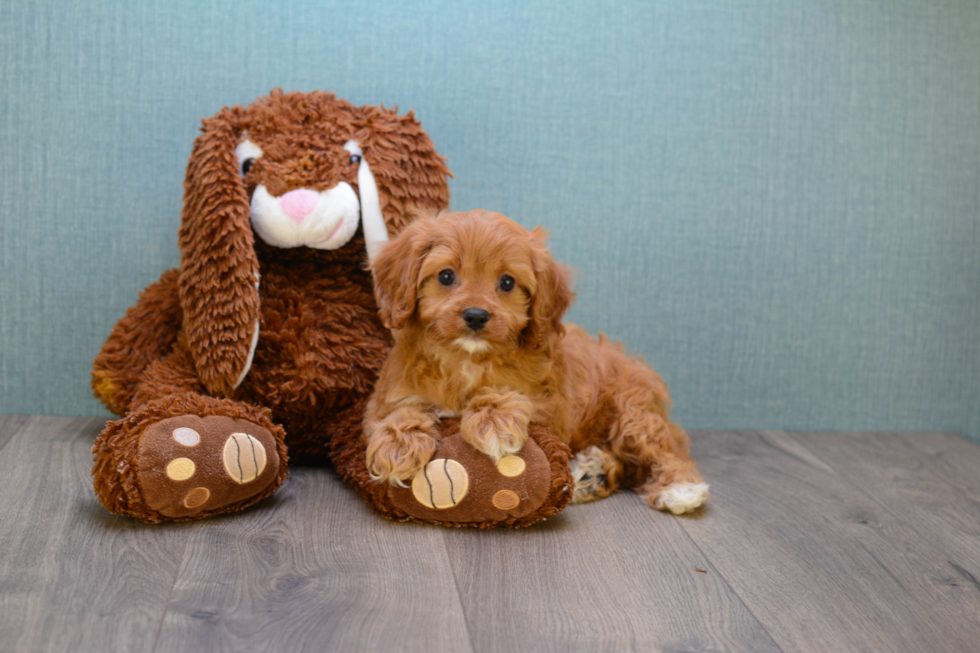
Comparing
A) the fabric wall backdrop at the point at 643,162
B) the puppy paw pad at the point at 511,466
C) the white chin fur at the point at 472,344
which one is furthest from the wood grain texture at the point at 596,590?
the fabric wall backdrop at the point at 643,162

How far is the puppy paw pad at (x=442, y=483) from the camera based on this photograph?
1.70m

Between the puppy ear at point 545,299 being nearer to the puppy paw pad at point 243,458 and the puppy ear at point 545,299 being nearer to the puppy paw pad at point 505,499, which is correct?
the puppy paw pad at point 505,499

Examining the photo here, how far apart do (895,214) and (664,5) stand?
1.02m

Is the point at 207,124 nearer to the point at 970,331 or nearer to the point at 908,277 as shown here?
the point at 908,277

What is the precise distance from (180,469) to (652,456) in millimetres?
1098

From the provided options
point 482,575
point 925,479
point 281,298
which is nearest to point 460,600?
point 482,575

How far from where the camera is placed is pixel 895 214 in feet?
8.70

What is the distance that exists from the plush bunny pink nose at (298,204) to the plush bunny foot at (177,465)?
492 millimetres

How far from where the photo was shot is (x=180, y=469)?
5.34ft

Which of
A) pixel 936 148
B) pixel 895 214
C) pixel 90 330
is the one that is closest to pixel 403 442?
pixel 90 330

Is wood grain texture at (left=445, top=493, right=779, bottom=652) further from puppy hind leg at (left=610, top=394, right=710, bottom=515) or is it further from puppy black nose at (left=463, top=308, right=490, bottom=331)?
puppy black nose at (left=463, top=308, right=490, bottom=331)

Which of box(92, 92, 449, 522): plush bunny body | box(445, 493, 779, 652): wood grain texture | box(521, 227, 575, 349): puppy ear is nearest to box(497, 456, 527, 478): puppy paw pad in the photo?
box(445, 493, 779, 652): wood grain texture

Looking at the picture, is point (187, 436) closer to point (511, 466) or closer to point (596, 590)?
point (511, 466)

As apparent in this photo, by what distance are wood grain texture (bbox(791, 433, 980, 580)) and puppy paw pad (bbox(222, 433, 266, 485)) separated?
1462 mm
